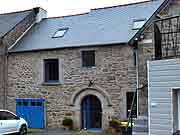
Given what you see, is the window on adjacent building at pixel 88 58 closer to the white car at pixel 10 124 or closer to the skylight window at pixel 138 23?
the skylight window at pixel 138 23

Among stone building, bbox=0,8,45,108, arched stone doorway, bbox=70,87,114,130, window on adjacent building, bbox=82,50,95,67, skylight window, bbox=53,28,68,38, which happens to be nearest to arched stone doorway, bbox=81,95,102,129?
arched stone doorway, bbox=70,87,114,130

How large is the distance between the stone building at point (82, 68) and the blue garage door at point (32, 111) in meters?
0.07

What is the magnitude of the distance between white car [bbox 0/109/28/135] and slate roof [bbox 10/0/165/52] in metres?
5.52

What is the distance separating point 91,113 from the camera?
1953 cm

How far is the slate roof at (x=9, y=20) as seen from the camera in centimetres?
2345

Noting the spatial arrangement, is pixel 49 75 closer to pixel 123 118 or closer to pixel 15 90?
pixel 15 90

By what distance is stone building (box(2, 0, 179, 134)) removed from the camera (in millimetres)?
18323

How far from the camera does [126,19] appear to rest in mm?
20938

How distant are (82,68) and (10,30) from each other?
6.62 m

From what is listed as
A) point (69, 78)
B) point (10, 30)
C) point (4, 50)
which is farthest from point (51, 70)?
point (10, 30)

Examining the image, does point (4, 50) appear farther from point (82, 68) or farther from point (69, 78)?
point (82, 68)

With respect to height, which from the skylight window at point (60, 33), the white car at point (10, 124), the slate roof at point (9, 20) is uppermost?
the slate roof at point (9, 20)

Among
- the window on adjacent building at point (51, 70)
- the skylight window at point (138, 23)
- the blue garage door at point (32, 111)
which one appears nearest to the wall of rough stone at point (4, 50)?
the blue garage door at point (32, 111)

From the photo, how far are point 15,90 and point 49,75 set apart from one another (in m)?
2.70
